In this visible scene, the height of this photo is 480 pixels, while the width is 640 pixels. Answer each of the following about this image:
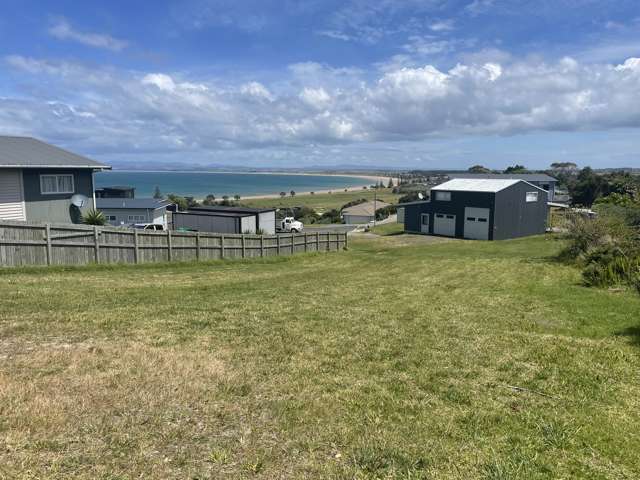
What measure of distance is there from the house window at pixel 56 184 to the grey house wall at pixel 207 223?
44.3 feet

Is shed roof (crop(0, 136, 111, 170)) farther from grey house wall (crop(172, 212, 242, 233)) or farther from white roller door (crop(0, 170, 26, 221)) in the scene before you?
grey house wall (crop(172, 212, 242, 233))

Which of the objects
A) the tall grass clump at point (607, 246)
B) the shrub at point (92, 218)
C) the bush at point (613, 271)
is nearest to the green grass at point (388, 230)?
the tall grass clump at point (607, 246)

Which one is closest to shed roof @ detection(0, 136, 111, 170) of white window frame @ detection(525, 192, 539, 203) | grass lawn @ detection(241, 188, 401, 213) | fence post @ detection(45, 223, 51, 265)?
fence post @ detection(45, 223, 51, 265)

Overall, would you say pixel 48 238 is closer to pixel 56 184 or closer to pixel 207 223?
pixel 56 184

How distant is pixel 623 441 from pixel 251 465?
368 centimetres

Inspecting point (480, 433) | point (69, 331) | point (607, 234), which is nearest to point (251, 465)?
point (480, 433)

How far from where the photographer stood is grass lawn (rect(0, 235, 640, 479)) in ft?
13.9

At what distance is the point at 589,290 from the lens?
12.9 metres

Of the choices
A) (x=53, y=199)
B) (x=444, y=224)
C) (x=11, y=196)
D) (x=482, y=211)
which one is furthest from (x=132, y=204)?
(x=482, y=211)

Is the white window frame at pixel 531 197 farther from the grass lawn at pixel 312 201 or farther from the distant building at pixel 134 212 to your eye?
the grass lawn at pixel 312 201

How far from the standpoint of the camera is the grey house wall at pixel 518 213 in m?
42.0

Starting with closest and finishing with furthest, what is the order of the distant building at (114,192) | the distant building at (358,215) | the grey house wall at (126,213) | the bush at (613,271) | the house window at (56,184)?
the bush at (613,271), the house window at (56,184), the grey house wall at (126,213), the distant building at (114,192), the distant building at (358,215)

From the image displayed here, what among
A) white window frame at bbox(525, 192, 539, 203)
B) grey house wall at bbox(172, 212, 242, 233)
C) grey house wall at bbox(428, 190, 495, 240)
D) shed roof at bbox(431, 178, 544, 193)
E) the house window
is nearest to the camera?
the house window

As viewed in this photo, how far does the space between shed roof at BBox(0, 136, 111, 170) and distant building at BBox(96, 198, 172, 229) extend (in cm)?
1689
